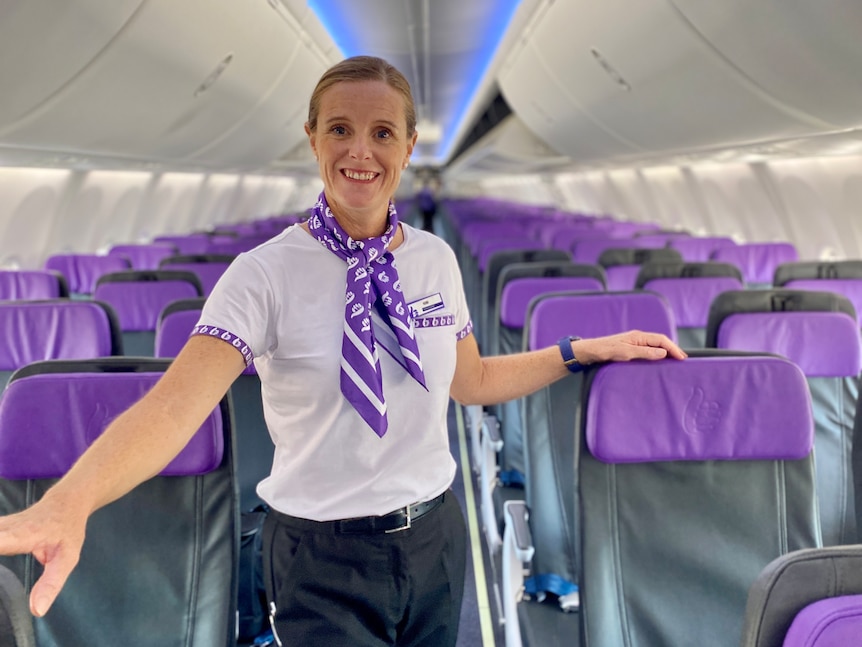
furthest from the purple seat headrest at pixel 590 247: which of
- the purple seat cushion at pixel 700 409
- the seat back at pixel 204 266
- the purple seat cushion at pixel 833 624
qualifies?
the purple seat cushion at pixel 833 624

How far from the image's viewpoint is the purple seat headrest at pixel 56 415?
1.75 meters

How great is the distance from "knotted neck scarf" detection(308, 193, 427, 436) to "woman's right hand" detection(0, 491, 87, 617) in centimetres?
53

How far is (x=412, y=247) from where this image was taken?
5.17ft

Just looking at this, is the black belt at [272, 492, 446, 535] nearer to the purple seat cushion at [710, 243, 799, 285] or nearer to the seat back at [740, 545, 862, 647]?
the seat back at [740, 545, 862, 647]

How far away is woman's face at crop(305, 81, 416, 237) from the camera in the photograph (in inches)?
56.7

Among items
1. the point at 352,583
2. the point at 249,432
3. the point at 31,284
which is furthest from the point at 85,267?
the point at 352,583

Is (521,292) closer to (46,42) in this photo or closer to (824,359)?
(824,359)

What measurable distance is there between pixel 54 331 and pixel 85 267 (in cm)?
385

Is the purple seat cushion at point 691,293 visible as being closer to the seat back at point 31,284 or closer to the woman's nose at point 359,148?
the woman's nose at point 359,148

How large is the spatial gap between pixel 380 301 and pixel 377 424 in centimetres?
24

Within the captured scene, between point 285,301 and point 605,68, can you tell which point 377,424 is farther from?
point 605,68

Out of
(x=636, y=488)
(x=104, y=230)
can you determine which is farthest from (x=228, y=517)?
(x=104, y=230)

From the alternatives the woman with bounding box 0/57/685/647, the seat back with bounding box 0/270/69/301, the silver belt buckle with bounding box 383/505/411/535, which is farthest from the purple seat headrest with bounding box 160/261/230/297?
the silver belt buckle with bounding box 383/505/411/535

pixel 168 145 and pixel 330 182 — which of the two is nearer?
pixel 330 182
